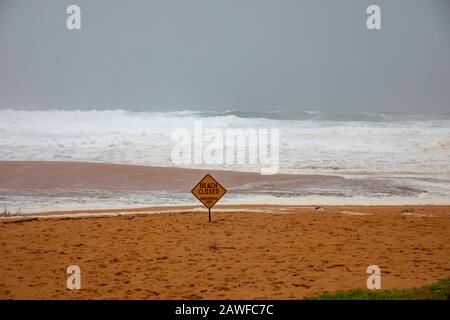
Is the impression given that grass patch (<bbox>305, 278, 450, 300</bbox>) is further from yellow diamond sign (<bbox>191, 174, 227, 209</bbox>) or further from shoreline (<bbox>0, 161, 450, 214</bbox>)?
shoreline (<bbox>0, 161, 450, 214</bbox>)

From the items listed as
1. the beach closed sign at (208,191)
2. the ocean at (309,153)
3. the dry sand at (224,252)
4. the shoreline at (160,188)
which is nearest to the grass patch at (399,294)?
the dry sand at (224,252)

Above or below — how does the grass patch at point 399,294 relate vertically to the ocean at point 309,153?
below

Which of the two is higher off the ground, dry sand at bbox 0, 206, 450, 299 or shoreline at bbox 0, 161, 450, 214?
shoreline at bbox 0, 161, 450, 214

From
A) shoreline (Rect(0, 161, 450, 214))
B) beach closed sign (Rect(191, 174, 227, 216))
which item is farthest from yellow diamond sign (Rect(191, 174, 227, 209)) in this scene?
shoreline (Rect(0, 161, 450, 214))

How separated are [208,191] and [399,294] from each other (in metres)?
5.68

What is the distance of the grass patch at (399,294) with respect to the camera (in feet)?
17.8

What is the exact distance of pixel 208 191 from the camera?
1072 cm

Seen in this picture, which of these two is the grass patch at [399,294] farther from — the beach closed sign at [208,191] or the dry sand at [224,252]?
the beach closed sign at [208,191]

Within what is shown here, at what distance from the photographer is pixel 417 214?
1155cm

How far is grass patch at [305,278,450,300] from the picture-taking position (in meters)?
5.42

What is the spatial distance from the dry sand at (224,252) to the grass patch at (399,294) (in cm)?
42

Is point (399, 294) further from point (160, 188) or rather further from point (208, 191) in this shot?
point (160, 188)

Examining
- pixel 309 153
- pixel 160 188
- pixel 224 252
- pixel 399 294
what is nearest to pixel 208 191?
pixel 224 252

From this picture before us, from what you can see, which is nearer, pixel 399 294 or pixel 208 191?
pixel 399 294
